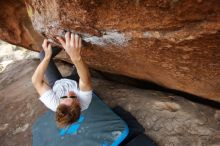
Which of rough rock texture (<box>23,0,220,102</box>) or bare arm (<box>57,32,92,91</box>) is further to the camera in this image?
bare arm (<box>57,32,92,91</box>)

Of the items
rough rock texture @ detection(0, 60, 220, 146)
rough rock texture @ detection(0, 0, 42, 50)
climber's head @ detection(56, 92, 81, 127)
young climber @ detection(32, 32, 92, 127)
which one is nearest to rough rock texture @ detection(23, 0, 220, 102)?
young climber @ detection(32, 32, 92, 127)

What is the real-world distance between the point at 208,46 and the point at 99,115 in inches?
92.4

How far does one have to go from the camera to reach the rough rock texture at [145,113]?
4.34 meters

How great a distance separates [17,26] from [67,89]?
2489mm

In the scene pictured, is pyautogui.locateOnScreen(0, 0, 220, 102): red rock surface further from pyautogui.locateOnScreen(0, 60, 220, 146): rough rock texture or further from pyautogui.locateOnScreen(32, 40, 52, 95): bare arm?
pyautogui.locateOnScreen(0, 60, 220, 146): rough rock texture

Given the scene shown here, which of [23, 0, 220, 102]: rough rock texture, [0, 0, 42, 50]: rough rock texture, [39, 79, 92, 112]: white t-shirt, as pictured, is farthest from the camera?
[0, 0, 42, 50]: rough rock texture

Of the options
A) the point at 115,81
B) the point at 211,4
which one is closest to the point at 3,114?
the point at 115,81

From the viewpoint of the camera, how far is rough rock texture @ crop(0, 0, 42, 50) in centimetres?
589

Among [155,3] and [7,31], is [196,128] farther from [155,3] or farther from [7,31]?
[7,31]

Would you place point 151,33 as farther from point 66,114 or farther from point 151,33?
point 66,114

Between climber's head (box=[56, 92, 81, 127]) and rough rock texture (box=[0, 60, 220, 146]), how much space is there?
3.63ft

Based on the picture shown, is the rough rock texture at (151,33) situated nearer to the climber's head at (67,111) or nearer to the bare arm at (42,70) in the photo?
the bare arm at (42,70)

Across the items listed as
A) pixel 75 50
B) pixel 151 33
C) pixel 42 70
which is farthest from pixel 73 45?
pixel 151 33

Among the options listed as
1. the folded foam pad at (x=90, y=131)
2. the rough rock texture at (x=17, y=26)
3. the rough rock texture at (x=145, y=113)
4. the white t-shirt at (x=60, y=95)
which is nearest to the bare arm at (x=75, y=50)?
the white t-shirt at (x=60, y=95)
